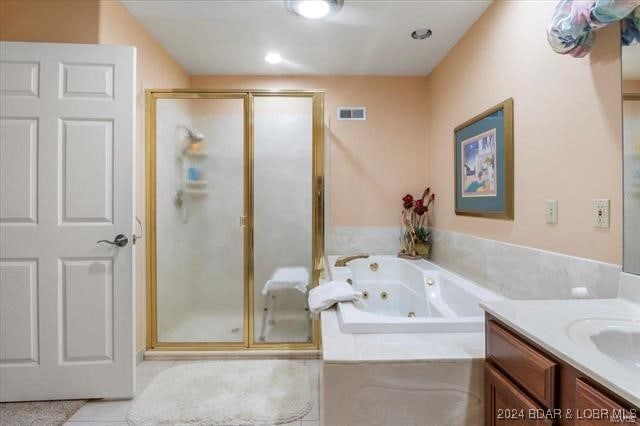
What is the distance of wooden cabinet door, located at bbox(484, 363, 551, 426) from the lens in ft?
2.88

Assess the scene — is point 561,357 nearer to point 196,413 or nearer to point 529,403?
point 529,403

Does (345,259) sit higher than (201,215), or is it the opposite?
(201,215)

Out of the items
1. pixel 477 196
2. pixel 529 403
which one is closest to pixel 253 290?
pixel 477 196

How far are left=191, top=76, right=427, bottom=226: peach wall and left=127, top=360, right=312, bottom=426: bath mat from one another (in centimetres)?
155

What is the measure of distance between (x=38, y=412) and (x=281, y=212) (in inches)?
74.1

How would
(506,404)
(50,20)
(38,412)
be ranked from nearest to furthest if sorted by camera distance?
(506,404)
(38,412)
(50,20)

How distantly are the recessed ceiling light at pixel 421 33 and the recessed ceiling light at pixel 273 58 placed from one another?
3.76ft

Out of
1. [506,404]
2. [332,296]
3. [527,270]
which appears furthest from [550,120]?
[332,296]

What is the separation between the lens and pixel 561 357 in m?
0.77

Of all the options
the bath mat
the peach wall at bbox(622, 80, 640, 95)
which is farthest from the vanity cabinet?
the bath mat

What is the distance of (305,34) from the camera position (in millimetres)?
2381

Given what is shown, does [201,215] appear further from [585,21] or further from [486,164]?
[585,21]

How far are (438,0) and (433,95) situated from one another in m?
1.12

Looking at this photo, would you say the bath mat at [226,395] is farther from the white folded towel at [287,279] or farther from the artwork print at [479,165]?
the artwork print at [479,165]
